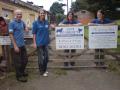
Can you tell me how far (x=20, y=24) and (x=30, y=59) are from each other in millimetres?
1871

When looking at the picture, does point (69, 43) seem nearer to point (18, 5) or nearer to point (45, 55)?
point (45, 55)

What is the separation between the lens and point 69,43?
10.1 meters

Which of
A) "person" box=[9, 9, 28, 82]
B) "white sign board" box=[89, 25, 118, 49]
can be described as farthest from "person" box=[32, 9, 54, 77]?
"white sign board" box=[89, 25, 118, 49]

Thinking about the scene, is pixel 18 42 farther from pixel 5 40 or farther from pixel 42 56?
pixel 42 56

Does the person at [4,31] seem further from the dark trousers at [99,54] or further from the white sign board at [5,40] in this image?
the dark trousers at [99,54]

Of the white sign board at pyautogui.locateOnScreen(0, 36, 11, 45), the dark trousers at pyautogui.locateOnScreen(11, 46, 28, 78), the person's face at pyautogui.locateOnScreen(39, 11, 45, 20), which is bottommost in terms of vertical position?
the dark trousers at pyautogui.locateOnScreen(11, 46, 28, 78)

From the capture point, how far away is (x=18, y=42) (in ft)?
28.2

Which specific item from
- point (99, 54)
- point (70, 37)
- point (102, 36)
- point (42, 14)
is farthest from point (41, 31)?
point (99, 54)

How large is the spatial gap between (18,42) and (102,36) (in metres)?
2.86

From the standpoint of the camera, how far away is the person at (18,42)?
8.42 metres

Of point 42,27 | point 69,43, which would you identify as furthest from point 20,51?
point 69,43

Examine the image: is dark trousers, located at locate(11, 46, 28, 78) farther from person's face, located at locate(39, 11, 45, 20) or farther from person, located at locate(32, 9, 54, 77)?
person's face, located at locate(39, 11, 45, 20)

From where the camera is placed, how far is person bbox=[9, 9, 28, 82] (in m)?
8.42

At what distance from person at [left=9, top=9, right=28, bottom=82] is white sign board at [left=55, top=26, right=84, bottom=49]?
1470 mm
